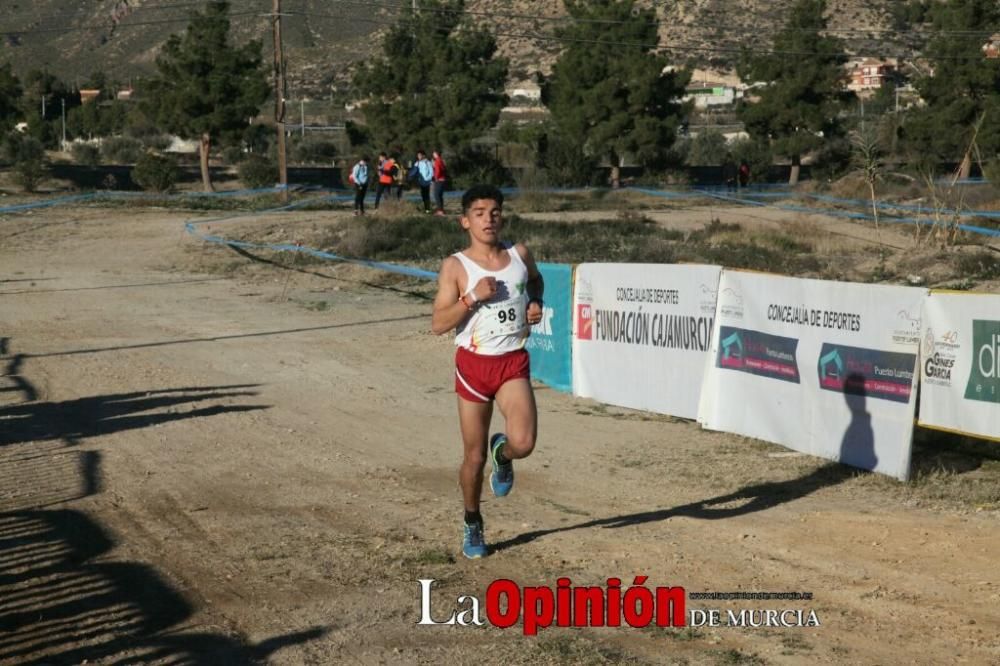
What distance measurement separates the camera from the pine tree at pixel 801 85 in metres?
61.0

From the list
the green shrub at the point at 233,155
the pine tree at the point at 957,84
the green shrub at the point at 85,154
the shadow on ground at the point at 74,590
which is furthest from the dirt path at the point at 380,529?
the green shrub at the point at 85,154

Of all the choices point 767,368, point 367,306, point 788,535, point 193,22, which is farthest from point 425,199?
point 788,535

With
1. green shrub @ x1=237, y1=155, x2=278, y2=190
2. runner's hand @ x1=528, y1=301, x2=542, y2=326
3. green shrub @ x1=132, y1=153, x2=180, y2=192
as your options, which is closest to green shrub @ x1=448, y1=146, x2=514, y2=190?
green shrub @ x1=237, y1=155, x2=278, y2=190

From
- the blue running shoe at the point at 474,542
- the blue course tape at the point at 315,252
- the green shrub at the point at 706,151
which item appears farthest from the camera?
the green shrub at the point at 706,151

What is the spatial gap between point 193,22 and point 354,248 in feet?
90.5

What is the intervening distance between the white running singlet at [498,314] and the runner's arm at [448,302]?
6cm

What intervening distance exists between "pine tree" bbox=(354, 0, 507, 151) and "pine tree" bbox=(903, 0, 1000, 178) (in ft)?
60.4

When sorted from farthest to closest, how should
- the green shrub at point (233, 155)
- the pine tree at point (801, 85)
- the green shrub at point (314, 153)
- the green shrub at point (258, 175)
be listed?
the green shrub at point (314, 153) < the green shrub at point (233, 155) < the pine tree at point (801, 85) < the green shrub at point (258, 175)

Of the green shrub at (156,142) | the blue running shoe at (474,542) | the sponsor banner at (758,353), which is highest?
the sponsor banner at (758,353)

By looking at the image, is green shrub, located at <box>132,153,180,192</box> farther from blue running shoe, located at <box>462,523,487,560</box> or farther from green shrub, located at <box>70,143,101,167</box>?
blue running shoe, located at <box>462,523,487,560</box>

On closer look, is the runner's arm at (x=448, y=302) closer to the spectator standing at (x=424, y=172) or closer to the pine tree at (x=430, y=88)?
the spectator standing at (x=424, y=172)

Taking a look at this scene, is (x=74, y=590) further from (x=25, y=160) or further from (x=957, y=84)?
(x=957, y=84)

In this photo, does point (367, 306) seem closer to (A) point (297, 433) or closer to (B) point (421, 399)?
(B) point (421, 399)

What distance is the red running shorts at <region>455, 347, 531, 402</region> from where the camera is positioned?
24.0 ft
